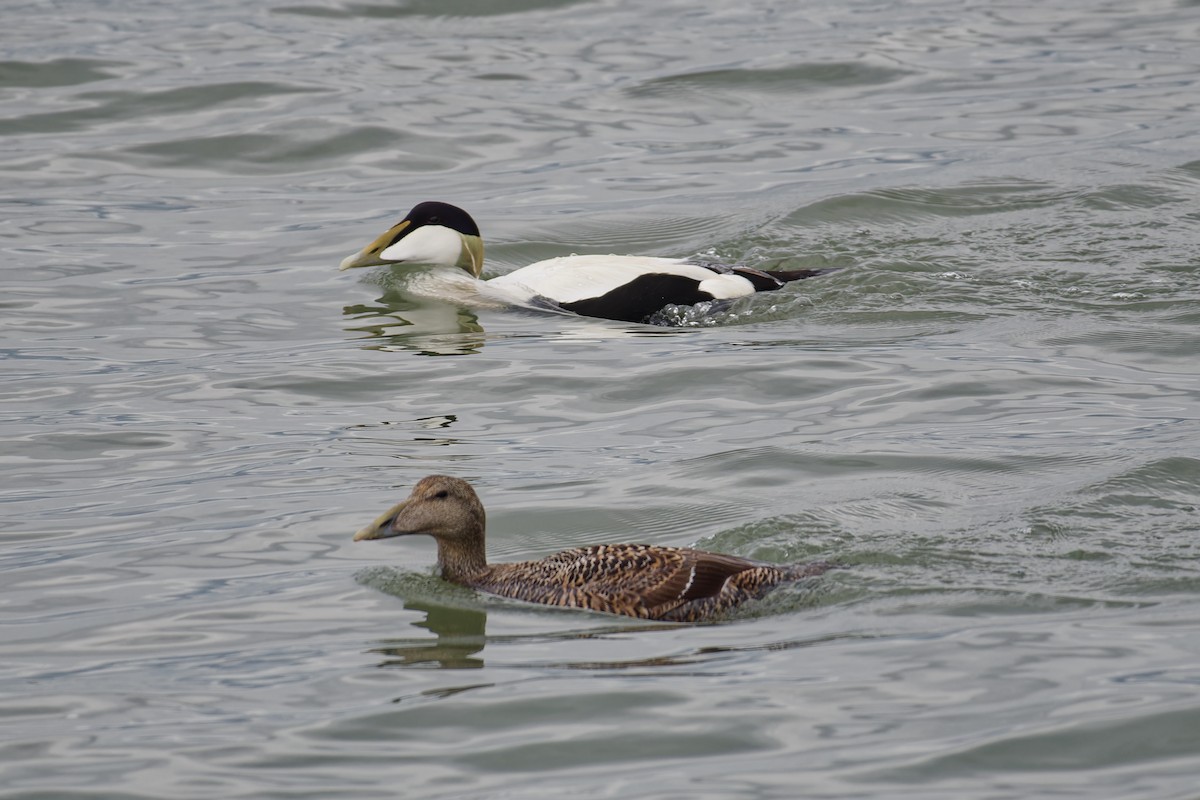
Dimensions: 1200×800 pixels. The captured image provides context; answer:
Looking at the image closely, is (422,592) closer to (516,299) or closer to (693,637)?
(693,637)

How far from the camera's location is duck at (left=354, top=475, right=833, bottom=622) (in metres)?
6.83

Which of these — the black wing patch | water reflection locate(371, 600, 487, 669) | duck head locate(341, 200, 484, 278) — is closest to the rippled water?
water reflection locate(371, 600, 487, 669)

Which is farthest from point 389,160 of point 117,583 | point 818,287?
point 117,583

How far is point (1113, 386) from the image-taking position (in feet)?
33.8

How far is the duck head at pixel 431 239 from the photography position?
44.6ft

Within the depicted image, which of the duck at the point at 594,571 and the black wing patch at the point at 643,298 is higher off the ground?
the black wing patch at the point at 643,298

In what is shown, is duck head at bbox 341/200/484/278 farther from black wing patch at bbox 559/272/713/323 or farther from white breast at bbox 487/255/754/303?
black wing patch at bbox 559/272/713/323

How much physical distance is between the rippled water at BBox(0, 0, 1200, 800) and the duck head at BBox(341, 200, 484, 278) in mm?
436

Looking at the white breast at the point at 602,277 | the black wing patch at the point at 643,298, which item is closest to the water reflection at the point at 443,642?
the black wing patch at the point at 643,298

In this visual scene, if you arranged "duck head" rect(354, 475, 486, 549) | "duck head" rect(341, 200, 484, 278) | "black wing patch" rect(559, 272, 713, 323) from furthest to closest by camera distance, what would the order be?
1. "duck head" rect(341, 200, 484, 278)
2. "black wing patch" rect(559, 272, 713, 323)
3. "duck head" rect(354, 475, 486, 549)

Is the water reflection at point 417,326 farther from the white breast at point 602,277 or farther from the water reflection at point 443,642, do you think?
the water reflection at point 443,642

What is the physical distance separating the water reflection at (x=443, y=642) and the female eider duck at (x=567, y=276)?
214 inches

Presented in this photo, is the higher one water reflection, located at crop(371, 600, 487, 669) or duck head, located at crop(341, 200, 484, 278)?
duck head, located at crop(341, 200, 484, 278)

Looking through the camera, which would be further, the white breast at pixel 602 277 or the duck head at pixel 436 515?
the white breast at pixel 602 277
